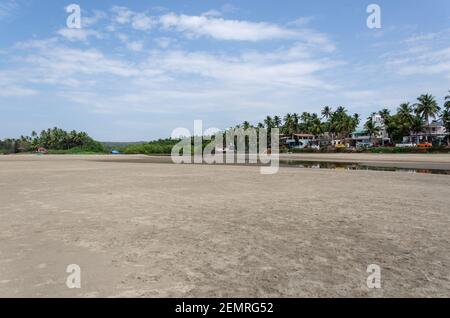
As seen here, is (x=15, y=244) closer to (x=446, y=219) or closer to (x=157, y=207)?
(x=157, y=207)

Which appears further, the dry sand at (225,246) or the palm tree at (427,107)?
the palm tree at (427,107)

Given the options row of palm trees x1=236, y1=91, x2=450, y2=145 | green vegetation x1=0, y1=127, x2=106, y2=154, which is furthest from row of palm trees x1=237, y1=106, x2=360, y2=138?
green vegetation x1=0, y1=127, x2=106, y2=154

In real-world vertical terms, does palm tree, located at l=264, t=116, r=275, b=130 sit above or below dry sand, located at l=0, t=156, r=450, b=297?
above

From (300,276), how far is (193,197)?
29.4ft

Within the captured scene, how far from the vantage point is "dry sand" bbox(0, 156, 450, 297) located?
4887 millimetres

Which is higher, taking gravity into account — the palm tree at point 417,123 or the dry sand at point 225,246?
the palm tree at point 417,123

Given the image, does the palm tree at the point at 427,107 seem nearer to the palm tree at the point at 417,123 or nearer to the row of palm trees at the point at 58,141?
the palm tree at the point at 417,123

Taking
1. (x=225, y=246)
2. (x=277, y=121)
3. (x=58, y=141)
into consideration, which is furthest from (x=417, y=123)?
(x=58, y=141)

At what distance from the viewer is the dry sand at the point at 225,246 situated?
4887mm

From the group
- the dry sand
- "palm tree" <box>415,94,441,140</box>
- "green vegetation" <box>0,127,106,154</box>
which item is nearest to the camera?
the dry sand

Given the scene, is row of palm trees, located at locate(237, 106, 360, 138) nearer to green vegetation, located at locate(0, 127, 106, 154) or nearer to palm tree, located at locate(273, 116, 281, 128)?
palm tree, located at locate(273, 116, 281, 128)

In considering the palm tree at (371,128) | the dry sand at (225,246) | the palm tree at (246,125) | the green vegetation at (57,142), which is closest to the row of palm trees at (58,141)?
the green vegetation at (57,142)

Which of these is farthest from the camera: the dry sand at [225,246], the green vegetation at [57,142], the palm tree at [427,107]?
the green vegetation at [57,142]

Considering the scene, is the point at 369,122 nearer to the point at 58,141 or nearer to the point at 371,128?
the point at 371,128
